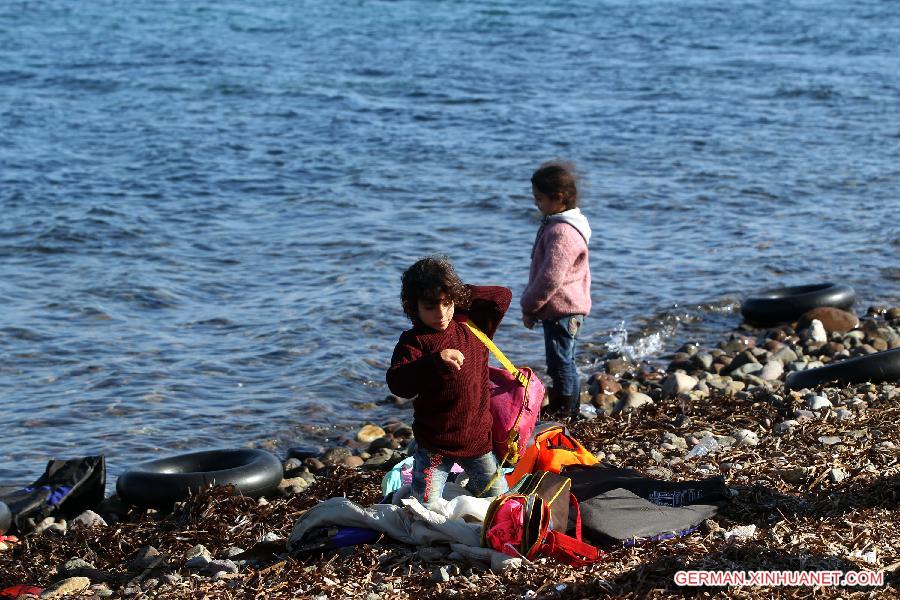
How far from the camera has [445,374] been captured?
17.3 feet

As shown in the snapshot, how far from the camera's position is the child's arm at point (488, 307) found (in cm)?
568

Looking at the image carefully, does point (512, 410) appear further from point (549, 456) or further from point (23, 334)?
point (23, 334)

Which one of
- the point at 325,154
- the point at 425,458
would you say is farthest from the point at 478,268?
the point at 425,458

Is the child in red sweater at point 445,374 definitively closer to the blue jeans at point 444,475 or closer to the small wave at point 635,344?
the blue jeans at point 444,475

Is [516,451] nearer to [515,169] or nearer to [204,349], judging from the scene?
[204,349]

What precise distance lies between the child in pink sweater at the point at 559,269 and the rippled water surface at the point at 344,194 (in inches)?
76.2

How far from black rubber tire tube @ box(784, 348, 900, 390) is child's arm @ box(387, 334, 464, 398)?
4200mm

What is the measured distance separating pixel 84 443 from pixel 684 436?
15.0 ft

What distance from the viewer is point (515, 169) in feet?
59.0

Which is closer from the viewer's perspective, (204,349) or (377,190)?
(204,349)

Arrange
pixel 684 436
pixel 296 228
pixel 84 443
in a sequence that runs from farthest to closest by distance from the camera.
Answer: pixel 296 228 < pixel 84 443 < pixel 684 436

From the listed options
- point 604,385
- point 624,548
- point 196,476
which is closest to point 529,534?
point 624,548

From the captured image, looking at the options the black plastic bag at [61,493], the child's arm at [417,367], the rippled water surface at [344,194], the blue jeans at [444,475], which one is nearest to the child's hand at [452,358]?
the child's arm at [417,367]

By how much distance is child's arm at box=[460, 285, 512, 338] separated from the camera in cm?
568
